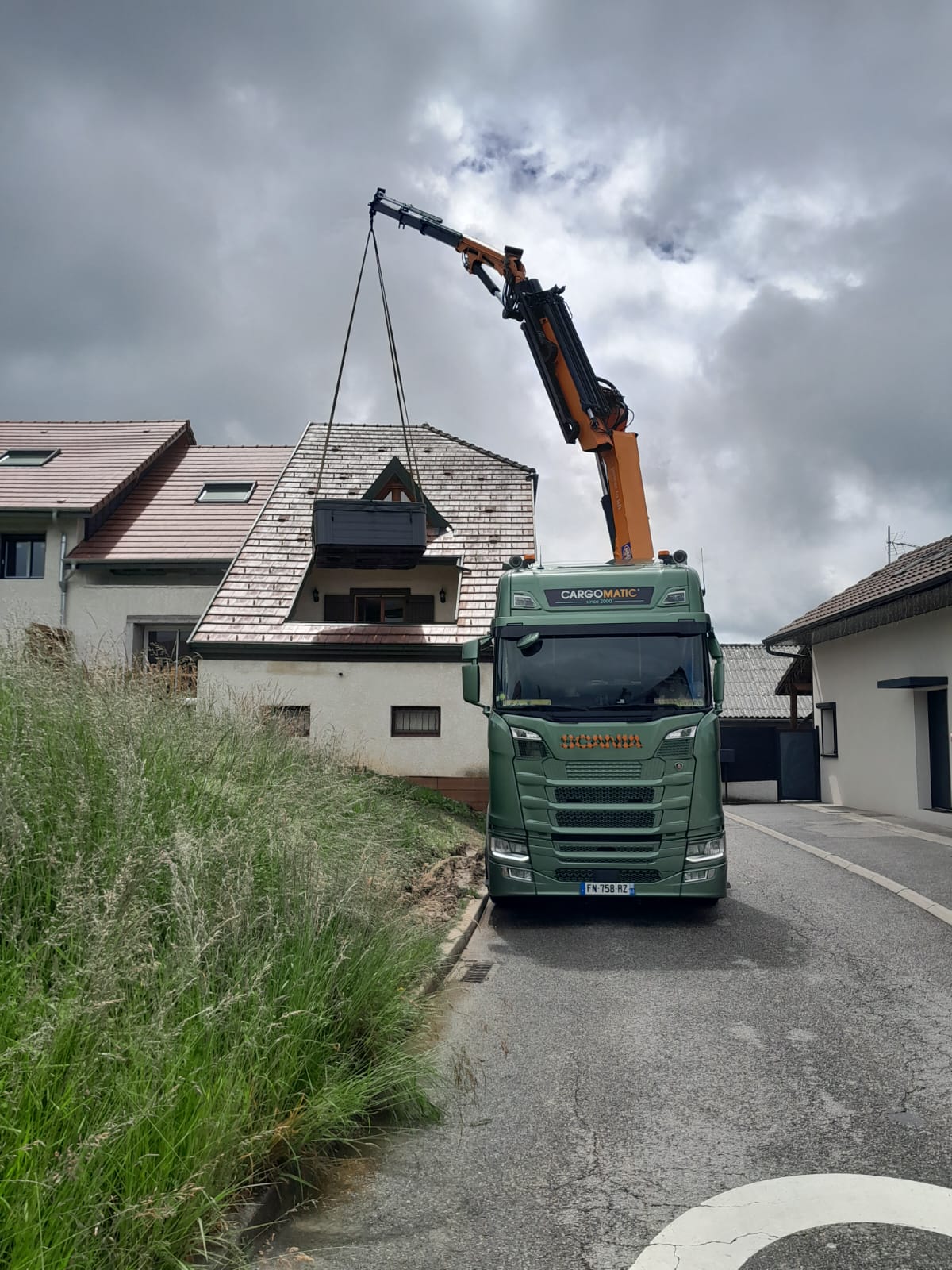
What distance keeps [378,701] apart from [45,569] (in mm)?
12170

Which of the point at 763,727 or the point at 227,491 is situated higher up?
the point at 227,491

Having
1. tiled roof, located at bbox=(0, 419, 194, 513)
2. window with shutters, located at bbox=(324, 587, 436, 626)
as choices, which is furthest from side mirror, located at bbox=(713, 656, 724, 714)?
tiled roof, located at bbox=(0, 419, 194, 513)

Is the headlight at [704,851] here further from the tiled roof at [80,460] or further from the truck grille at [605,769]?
the tiled roof at [80,460]

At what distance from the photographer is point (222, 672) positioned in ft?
61.5

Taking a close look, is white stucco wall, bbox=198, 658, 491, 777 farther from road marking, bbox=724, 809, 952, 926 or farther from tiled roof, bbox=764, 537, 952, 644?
tiled roof, bbox=764, 537, 952, 644

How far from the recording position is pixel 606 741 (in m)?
9.46

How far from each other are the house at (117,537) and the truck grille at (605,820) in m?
15.3

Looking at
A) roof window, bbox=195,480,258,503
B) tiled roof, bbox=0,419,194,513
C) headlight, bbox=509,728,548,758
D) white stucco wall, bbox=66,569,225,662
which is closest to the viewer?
headlight, bbox=509,728,548,758

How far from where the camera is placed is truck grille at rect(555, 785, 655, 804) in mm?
9344

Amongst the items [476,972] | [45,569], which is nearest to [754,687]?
[45,569]

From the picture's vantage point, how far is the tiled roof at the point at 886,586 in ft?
59.9

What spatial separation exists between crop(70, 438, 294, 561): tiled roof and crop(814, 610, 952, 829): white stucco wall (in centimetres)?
1494

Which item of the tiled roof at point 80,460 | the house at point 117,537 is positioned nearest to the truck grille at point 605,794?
the house at point 117,537

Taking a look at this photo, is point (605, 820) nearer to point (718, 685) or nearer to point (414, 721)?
point (718, 685)
